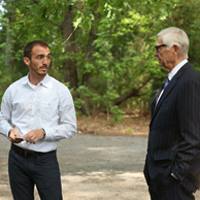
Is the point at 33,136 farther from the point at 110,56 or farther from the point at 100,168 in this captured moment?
the point at 110,56

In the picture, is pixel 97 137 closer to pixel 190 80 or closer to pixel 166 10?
pixel 166 10

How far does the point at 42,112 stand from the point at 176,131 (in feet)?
4.00

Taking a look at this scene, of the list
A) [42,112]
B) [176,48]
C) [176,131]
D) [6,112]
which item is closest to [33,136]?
[42,112]

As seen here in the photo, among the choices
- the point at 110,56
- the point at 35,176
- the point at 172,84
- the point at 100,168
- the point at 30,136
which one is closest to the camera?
the point at 172,84

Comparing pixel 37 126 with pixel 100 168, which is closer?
pixel 37 126

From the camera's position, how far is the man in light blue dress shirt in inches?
121

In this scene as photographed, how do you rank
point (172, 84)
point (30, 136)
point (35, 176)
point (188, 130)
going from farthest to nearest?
point (35, 176) → point (30, 136) → point (172, 84) → point (188, 130)

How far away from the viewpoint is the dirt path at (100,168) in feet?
19.5

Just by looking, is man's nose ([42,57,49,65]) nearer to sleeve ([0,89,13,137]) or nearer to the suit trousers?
sleeve ([0,89,13,137])

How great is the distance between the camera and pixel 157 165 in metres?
2.58

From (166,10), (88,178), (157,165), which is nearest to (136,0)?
(166,10)

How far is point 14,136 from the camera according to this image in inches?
117

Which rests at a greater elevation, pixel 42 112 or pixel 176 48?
pixel 176 48

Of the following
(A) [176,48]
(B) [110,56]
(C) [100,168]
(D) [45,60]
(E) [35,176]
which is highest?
(A) [176,48]
